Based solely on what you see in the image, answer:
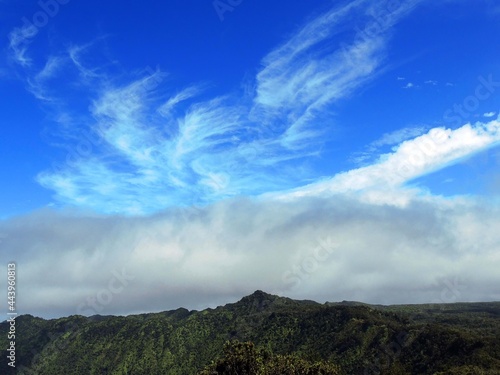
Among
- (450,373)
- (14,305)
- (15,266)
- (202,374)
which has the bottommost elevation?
(450,373)

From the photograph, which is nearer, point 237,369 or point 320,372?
point 237,369

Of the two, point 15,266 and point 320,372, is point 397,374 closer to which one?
point 320,372

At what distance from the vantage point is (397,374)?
6225 inches

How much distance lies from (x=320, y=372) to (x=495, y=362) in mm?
117913

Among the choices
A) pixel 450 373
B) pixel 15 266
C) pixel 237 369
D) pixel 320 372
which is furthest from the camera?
pixel 450 373

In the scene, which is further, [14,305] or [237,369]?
[237,369]

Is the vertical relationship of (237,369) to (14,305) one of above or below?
below

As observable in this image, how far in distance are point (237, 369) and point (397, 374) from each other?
Result: 74491mm

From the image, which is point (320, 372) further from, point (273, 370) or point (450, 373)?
point (450, 373)

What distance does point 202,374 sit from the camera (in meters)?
109

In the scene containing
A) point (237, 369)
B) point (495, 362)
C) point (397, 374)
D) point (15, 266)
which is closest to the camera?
point (15, 266)

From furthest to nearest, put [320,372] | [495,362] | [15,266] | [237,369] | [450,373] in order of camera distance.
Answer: [495,362]
[450,373]
[320,372]
[237,369]
[15,266]

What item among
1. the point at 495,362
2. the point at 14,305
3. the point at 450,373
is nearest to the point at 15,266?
the point at 14,305

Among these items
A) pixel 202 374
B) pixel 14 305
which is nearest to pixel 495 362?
pixel 202 374
